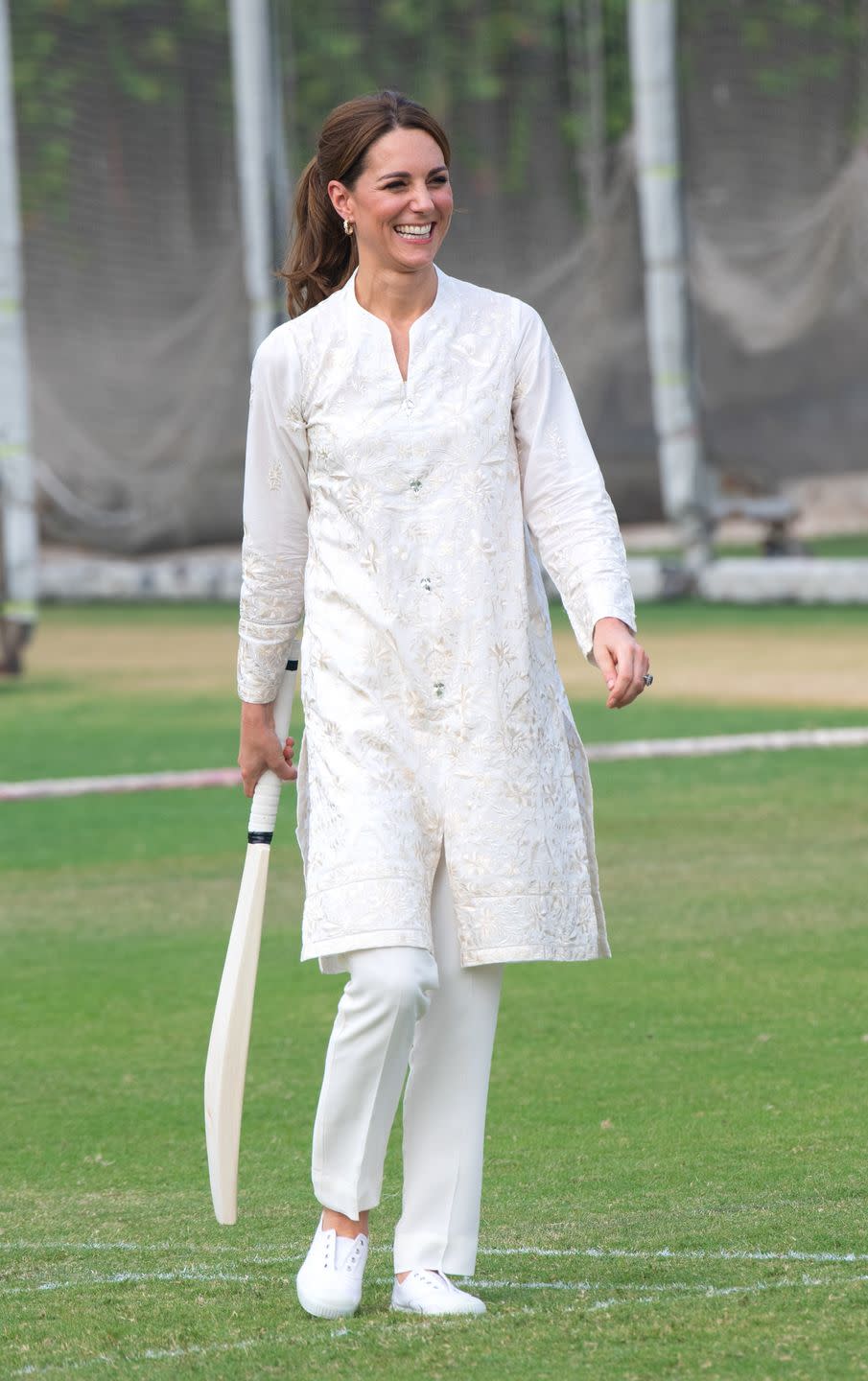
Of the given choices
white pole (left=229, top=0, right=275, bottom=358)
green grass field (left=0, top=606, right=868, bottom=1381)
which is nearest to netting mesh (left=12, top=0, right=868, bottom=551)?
white pole (left=229, top=0, right=275, bottom=358)

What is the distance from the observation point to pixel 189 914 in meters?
8.05

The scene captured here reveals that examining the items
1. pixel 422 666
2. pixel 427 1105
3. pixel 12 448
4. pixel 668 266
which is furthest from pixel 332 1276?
pixel 668 266

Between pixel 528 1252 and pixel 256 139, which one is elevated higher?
pixel 256 139

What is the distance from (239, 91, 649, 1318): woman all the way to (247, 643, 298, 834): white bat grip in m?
0.12

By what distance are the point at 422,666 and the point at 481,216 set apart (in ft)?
68.2

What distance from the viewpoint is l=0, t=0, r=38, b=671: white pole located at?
16703 millimetres

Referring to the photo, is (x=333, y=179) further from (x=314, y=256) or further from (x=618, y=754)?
(x=618, y=754)

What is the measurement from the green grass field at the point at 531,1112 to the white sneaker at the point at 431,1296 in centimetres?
5

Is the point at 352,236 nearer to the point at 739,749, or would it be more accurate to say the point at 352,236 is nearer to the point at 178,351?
the point at 739,749

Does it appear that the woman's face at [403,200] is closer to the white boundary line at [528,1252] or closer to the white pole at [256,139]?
the white boundary line at [528,1252]

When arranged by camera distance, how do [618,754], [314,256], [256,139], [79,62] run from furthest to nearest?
[79,62] < [256,139] < [618,754] < [314,256]

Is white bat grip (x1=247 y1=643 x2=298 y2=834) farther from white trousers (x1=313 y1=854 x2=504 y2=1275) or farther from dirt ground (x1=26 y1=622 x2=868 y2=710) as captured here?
dirt ground (x1=26 y1=622 x2=868 y2=710)

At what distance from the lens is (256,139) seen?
21.7 m

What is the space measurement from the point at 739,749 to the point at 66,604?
1401cm
